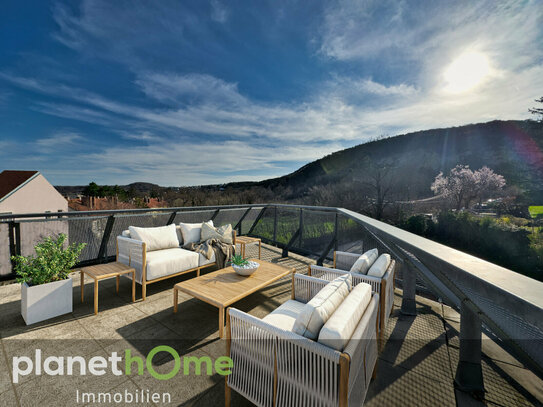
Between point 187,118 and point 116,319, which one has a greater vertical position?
point 187,118

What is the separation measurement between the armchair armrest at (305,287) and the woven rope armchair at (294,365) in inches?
24.2

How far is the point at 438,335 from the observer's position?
2.50m

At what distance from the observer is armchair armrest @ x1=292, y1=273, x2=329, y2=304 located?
2314 millimetres

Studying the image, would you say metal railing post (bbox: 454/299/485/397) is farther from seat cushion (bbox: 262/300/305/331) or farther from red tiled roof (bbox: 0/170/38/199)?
red tiled roof (bbox: 0/170/38/199)

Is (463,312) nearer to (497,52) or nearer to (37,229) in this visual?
(37,229)

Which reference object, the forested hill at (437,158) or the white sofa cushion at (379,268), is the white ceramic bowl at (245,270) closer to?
the white sofa cushion at (379,268)

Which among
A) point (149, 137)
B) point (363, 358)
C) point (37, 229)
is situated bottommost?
point (363, 358)

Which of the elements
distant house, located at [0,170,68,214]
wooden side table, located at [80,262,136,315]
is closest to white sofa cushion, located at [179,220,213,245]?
wooden side table, located at [80,262,136,315]

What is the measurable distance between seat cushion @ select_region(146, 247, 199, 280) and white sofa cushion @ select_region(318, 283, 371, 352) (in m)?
2.93

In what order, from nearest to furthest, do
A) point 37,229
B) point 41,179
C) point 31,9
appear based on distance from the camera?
point 37,229, point 31,9, point 41,179

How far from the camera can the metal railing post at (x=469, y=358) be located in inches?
69.3

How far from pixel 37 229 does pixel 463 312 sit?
604 cm

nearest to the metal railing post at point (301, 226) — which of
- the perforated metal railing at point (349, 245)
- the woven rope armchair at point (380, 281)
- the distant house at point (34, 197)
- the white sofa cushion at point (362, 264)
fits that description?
the perforated metal railing at point (349, 245)

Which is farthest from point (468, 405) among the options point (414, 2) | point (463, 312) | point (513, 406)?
point (414, 2)
